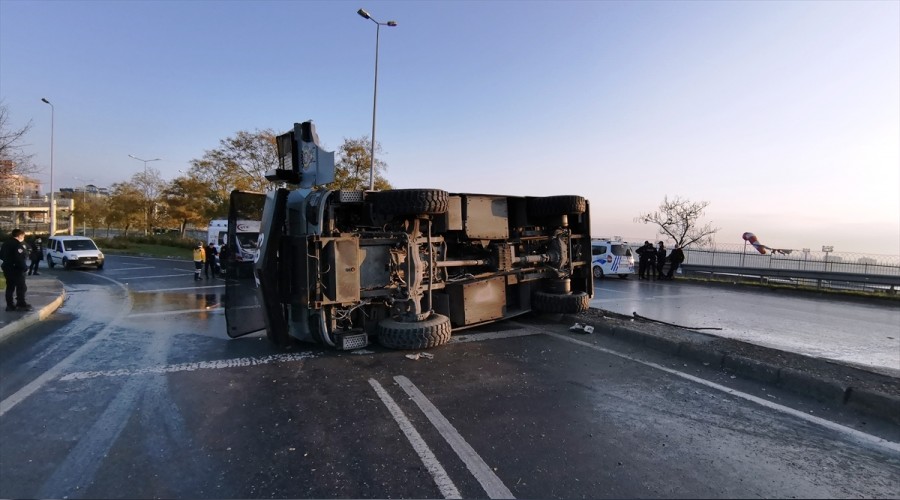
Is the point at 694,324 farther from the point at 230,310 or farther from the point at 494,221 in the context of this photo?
the point at 230,310

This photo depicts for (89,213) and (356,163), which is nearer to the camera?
(356,163)

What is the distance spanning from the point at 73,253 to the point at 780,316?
27.5 meters

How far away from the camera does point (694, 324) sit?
9.42 meters

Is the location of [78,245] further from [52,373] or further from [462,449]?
[462,449]

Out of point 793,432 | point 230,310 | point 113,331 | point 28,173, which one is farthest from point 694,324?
point 28,173

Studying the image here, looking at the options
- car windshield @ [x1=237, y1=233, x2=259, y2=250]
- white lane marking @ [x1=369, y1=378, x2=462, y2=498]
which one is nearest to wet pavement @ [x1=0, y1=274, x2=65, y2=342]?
car windshield @ [x1=237, y1=233, x2=259, y2=250]

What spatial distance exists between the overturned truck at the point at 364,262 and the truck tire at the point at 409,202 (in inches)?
0.5

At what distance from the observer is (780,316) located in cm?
1091


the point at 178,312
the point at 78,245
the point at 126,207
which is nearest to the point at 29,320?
the point at 178,312

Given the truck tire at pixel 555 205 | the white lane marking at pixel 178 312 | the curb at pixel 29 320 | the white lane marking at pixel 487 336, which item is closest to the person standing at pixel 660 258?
the truck tire at pixel 555 205

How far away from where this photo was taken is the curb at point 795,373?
13.7 ft

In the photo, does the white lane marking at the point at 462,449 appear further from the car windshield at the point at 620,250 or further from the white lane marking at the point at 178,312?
the car windshield at the point at 620,250

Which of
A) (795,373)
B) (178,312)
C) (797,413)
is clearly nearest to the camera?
(797,413)

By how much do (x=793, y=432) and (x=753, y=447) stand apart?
0.60 m
